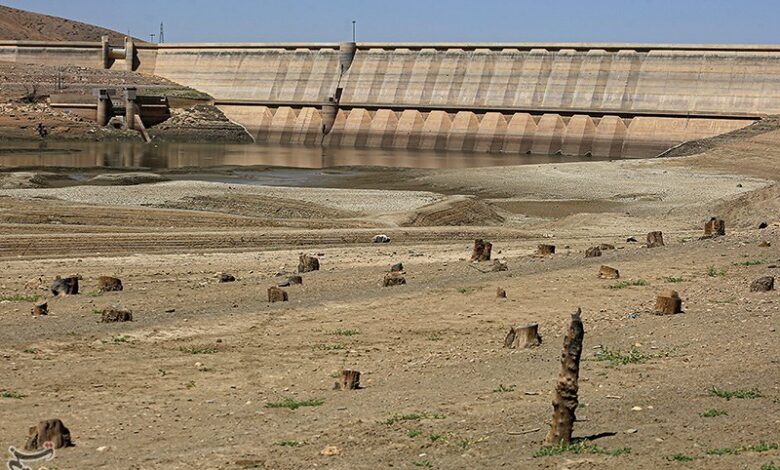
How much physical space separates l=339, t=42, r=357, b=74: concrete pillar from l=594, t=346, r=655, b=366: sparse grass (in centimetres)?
9261

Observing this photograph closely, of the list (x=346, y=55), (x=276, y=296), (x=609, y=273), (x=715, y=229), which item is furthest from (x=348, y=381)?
(x=346, y=55)

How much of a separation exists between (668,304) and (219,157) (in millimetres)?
68050

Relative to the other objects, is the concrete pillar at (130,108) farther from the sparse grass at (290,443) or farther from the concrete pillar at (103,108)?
the sparse grass at (290,443)

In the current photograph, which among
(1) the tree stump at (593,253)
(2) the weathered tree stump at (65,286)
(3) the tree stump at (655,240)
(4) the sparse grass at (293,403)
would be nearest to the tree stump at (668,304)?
(4) the sparse grass at (293,403)

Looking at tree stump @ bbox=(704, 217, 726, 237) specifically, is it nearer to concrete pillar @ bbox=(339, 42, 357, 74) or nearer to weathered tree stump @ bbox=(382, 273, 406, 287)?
weathered tree stump @ bbox=(382, 273, 406, 287)

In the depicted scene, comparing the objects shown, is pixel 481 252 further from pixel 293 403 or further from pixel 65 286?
pixel 293 403

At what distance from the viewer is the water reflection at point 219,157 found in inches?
3086

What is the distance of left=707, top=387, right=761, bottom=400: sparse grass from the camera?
48.3ft

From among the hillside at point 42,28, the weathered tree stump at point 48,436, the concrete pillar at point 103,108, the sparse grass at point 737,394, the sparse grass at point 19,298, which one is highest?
the hillside at point 42,28

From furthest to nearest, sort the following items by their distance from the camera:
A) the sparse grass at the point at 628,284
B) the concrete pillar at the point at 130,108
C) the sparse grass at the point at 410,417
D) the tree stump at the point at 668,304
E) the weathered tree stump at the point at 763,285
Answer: the concrete pillar at the point at 130,108 < the sparse grass at the point at 628,284 < the weathered tree stump at the point at 763,285 < the tree stump at the point at 668,304 < the sparse grass at the point at 410,417

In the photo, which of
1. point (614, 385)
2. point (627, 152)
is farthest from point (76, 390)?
point (627, 152)

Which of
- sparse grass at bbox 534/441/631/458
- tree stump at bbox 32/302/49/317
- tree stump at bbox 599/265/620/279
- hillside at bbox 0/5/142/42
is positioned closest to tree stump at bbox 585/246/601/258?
tree stump at bbox 599/265/620/279

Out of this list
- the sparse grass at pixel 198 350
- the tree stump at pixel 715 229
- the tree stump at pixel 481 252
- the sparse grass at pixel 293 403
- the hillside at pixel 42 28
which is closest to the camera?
the sparse grass at pixel 293 403

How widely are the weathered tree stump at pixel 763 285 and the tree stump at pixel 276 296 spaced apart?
8.23 metres
